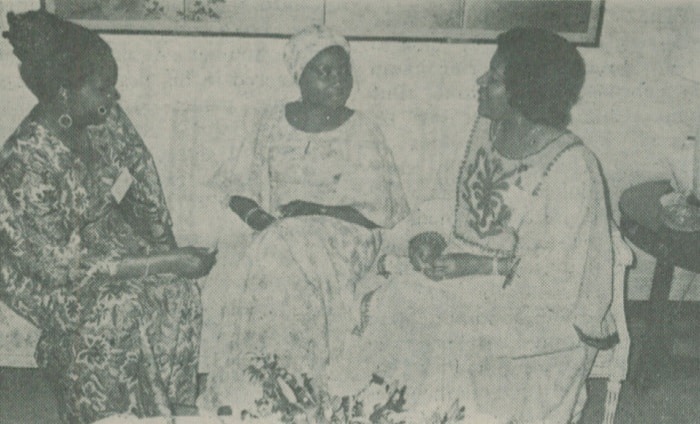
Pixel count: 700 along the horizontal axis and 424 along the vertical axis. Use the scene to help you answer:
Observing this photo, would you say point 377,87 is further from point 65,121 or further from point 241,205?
point 65,121

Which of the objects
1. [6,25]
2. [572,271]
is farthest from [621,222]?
[6,25]

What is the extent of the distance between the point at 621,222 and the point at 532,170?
554 mm

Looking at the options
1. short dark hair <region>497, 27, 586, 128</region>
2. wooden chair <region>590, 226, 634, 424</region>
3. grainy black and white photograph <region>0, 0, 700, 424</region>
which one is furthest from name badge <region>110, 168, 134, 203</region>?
wooden chair <region>590, 226, 634, 424</region>

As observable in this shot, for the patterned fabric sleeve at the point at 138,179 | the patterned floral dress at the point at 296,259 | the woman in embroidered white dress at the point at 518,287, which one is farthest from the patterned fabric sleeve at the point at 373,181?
the patterned fabric sleeve at the point at 138,179

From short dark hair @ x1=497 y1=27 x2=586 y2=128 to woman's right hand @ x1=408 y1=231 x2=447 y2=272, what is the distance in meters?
0.44

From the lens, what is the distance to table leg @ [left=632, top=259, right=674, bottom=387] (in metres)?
2.51

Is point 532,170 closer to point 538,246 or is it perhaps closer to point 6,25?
point 538,246

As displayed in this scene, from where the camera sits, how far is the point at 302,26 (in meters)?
2.34

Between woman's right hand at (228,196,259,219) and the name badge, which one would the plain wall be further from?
the name badge

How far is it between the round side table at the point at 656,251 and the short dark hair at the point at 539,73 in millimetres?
441

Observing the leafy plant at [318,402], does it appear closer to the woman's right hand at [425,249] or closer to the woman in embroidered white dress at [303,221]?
the woman in embroidered white dress at [303,221]

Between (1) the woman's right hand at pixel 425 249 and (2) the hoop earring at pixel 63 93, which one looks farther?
(1) the woman's right hand at pixel 425 249

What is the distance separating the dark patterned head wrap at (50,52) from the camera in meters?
2.03

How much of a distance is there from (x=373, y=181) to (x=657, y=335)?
1.08 m
